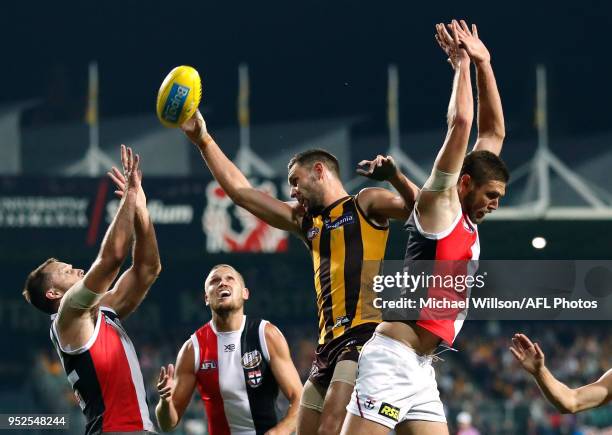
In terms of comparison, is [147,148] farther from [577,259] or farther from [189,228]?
[577,259]

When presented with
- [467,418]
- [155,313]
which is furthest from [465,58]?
[155,313]

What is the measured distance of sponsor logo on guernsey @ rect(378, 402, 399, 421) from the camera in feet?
23.9

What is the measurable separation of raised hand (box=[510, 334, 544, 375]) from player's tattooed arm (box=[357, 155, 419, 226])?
1.09 m

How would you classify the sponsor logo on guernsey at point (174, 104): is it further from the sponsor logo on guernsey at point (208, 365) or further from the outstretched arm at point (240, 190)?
the sponsor logo on guernsey at point (208, 365)

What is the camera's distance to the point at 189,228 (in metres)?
22.7

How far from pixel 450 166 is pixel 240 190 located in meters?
2.19

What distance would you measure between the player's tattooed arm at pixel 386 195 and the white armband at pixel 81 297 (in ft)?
5.98

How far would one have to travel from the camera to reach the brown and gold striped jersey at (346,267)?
27.0 ft

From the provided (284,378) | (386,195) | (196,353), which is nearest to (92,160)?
(196,353)

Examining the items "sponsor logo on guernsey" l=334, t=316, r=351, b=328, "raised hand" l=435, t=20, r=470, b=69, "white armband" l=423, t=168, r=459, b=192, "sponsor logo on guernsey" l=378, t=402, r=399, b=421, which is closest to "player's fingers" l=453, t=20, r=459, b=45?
"raised hand" l=435, t=20, r=470, b=69

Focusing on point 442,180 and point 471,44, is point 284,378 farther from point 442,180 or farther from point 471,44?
point 471,44

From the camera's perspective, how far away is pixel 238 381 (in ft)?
31.1

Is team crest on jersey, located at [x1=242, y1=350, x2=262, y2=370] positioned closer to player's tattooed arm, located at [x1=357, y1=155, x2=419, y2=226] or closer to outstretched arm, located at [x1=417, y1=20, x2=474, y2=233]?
player's tattooed arm, located at [x1=357, y1=155, x2=419, y2=226]

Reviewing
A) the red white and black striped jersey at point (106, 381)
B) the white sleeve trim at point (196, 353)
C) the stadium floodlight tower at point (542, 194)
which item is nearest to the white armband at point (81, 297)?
the red white and black striped jersey at point (106, 381)
